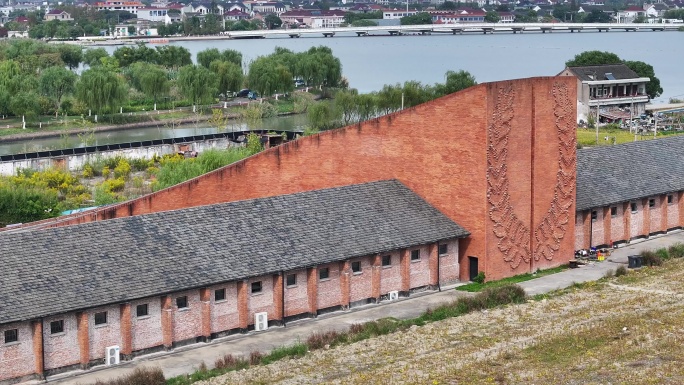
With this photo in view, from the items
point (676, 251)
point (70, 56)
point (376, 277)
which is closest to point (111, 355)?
point (376, 277)

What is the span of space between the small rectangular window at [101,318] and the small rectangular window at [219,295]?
309cm

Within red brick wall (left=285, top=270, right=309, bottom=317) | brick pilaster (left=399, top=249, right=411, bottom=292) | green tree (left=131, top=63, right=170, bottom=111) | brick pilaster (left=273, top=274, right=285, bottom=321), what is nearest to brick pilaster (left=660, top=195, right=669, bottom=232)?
brick pilaster (left=399, top=249, right=411, bottom=292)

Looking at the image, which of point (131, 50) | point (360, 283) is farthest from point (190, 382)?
point (131, 50)

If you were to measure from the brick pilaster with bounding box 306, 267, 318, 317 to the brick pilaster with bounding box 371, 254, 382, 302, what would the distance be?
2.13 metres

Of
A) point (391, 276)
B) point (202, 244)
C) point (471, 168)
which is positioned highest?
point (471, 168)

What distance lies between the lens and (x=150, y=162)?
65.4 m

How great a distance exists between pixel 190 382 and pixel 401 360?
479 cm

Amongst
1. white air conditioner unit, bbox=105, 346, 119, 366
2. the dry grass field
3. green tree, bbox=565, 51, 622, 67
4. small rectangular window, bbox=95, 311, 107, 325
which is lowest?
the dry grass field

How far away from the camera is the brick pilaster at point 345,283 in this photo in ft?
105

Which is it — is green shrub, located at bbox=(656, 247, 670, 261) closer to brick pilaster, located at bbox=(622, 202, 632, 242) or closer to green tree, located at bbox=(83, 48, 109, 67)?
brick pilaster, located at bbox=(622, 202, 632, 242)

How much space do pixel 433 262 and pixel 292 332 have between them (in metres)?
6.09

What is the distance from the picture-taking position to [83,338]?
27047 mm

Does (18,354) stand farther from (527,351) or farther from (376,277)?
(527,351)

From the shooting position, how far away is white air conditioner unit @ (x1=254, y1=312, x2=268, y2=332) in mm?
30281
